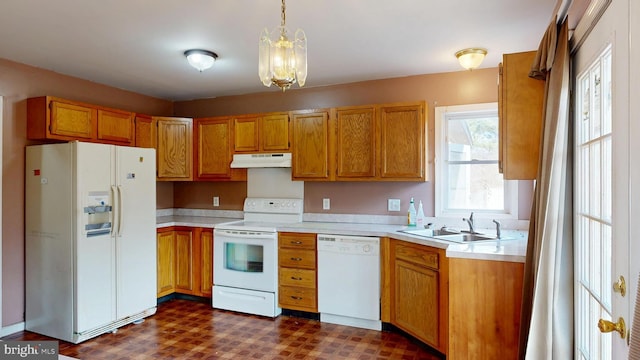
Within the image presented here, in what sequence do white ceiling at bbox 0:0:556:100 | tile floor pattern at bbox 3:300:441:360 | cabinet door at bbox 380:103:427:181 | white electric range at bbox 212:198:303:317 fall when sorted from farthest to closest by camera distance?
white electric range at bbox 212:198:303:317 → cabinet door at bbox 380:103:427:181 → tile floor pattern at bbox 3:300:441:360 → white ceiling at bbox 0:0:556:100

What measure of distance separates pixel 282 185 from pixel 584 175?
125 inches

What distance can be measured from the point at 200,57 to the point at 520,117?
2435 millimetres

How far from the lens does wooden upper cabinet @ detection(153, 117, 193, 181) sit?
4410mm

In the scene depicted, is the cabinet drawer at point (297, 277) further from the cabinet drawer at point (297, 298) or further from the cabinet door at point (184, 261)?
the cabinet door at point (184, 261)

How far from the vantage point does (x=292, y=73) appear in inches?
78.1

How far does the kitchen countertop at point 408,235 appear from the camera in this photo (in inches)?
95.0

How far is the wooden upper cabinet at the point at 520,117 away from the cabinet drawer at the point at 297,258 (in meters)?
1.99

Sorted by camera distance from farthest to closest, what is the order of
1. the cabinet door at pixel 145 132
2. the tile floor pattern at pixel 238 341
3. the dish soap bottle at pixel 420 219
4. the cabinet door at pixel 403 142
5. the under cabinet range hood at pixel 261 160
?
the cabinet door at pixel 145 132 → the under cabinet range hood at pixel 261 160 → the dish soap bottle at pixel 420 219 → the cabinet door at pixel 403 142 → the tile floor pattern at pixel 238 341

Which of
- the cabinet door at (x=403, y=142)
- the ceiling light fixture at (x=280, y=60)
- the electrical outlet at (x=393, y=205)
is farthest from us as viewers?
the electrical outlet at (x=393, y=205)

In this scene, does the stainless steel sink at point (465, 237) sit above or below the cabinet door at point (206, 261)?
above

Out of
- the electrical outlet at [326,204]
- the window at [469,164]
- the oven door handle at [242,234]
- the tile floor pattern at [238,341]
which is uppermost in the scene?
the window at [469,164]

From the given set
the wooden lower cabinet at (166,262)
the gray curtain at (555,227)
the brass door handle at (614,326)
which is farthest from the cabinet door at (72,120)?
the brass door handle at (614,326)

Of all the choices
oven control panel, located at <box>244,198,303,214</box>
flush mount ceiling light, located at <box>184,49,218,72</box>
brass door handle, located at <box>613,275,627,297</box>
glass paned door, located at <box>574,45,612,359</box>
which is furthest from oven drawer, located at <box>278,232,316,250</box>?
brass door handle, located at <box>613,275,627,297</box>

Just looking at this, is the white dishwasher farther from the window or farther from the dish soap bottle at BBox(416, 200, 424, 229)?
the window
